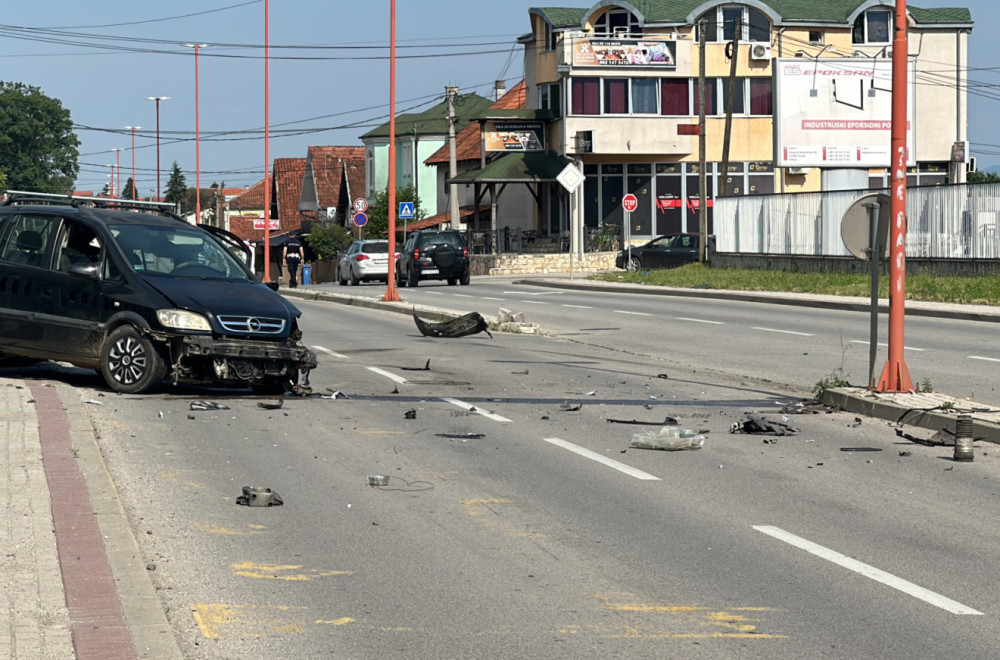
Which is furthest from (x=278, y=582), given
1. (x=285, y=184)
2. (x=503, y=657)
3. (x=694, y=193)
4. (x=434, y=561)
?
(x=285, y=184)

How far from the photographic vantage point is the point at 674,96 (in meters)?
63.3

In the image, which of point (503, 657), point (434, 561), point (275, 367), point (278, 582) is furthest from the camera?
point (275, 367)

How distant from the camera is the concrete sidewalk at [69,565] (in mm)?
5355

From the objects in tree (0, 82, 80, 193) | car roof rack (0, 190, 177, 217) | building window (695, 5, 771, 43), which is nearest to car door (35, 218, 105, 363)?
car roof rack (0, 190, 177, 217)

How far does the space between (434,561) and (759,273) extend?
36.4 m

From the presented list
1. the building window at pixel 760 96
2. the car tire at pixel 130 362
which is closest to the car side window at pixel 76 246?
the car tire at pixel 130 362

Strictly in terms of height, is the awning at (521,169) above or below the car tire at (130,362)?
above

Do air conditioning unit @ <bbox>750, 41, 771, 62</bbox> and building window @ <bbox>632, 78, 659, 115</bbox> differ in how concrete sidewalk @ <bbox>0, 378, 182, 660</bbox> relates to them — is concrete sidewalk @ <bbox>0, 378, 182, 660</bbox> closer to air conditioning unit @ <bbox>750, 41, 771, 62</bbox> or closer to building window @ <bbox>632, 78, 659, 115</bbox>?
building window @ <bbox>632, 78, 659, 115</bbox>

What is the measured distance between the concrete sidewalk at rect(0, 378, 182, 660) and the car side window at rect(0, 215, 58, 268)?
476cm

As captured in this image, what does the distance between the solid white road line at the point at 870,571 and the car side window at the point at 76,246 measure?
846 centimetres

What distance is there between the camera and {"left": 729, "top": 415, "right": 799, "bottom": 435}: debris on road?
38.6 feet

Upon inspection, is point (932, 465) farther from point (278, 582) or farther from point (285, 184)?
point (285, 184)

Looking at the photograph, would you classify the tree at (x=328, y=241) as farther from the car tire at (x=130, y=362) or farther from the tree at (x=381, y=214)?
the car tire at (x=130, y=362)

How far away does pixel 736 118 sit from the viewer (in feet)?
212
